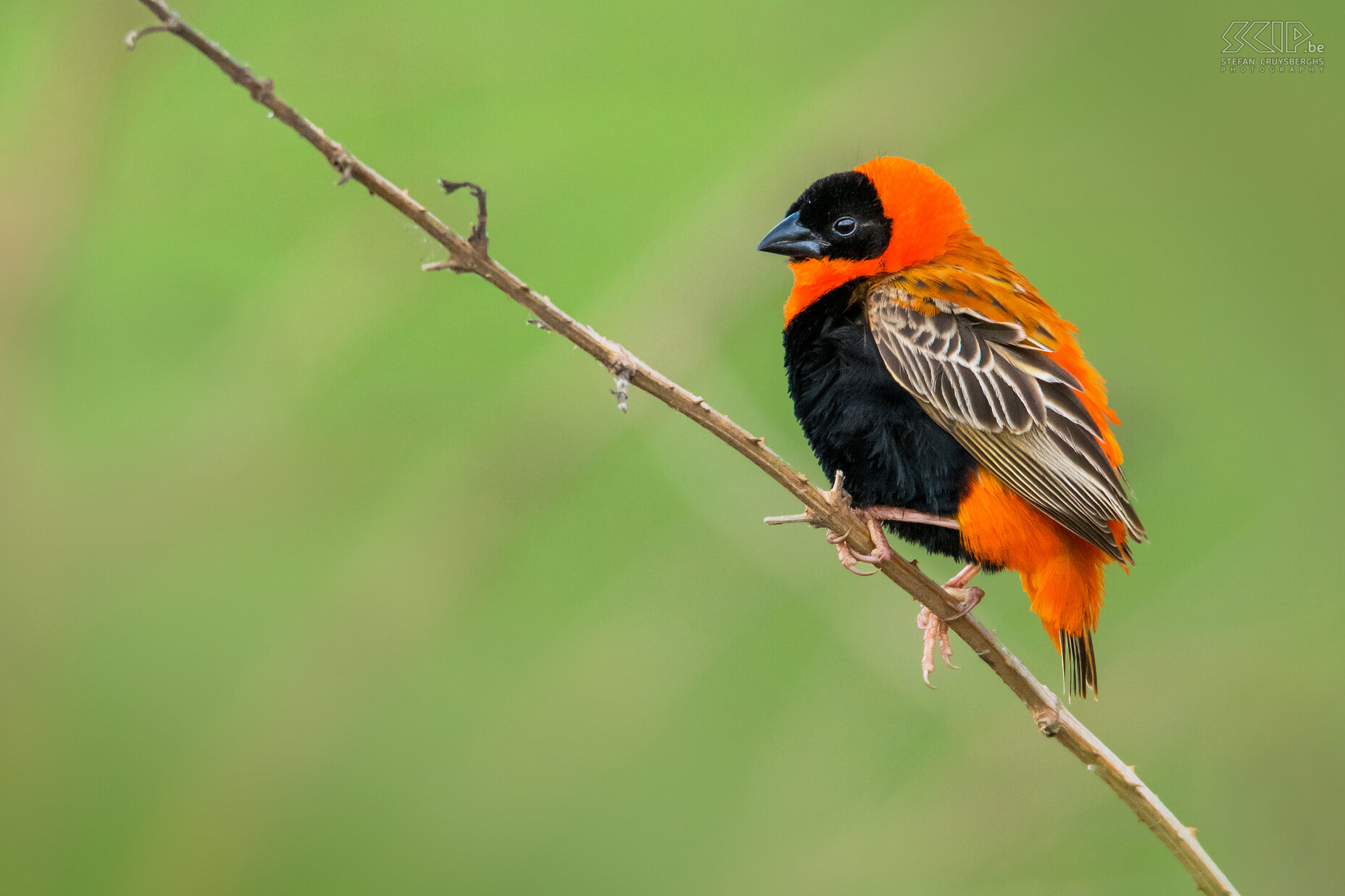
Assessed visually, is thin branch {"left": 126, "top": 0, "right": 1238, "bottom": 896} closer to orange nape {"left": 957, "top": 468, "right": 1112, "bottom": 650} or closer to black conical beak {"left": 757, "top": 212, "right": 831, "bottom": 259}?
orange nape {"left": 957, "top": 468, "right": 1112, "bottom": 650}

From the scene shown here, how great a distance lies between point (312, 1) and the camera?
15.0 feet

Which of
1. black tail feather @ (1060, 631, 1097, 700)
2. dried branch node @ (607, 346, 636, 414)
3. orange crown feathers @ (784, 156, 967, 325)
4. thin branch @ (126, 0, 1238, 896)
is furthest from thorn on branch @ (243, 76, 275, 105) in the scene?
black tail feather @ (1060, 631, 1097, 700)

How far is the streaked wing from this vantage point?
2.34 metres

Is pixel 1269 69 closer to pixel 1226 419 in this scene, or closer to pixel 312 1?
pixel 1226 419

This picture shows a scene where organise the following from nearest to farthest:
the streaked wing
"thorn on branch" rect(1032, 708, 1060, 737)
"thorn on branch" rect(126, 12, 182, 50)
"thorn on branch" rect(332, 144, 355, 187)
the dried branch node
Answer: "thorn on branch" rect(126, 12, 182, 50) < "thorn on branch" rect(332, 144, 355, 187) < the dried branch node < "thorn on branch" rect(1032, 708, 1060, 737) < the streaked wing

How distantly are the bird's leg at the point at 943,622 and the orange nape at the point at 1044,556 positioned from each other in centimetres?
12

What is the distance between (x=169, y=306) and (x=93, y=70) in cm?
89

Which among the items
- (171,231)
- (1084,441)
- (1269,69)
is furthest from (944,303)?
(171,231)

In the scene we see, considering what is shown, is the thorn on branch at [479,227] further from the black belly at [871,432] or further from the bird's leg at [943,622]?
the bird's leg at [943,622]

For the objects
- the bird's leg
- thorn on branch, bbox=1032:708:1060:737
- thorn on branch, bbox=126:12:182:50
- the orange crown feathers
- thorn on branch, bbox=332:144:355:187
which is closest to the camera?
thorn on branch, bbox=126:12:182:50

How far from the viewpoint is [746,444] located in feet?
5.69

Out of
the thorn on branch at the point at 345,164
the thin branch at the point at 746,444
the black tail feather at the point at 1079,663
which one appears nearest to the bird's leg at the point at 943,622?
the black tail feather at the point at 1079,663

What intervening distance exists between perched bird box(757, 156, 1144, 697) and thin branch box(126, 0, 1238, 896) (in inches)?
10.6

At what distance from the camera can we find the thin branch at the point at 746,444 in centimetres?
131
